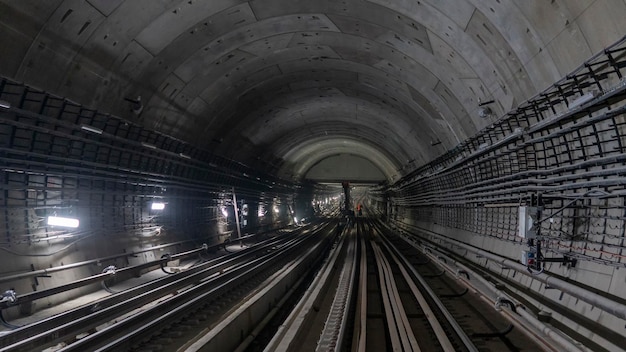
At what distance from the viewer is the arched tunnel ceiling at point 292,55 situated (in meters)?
6.93

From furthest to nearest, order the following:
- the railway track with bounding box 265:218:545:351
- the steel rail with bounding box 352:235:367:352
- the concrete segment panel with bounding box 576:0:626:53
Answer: the railway track with bounding box 265:218:545:351 → the steel rail with bounding box 352:235:367:352 → the concrete segment panel with bounding box 576:0:626:53

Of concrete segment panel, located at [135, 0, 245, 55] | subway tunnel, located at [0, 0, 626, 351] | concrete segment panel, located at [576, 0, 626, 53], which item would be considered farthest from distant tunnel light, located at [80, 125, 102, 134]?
concrete segment panel, located at [576, 0, 626, 53]

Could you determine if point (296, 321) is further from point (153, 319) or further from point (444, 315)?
point (444, 315)

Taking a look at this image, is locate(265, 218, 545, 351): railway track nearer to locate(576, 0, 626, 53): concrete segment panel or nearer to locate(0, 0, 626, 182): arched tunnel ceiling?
locate(576, 0, 626, 53): concrete segment panel

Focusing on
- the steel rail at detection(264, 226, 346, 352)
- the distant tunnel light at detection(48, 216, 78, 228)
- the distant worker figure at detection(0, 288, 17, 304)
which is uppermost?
the distant tunnel light at detection(48, 216, 78, 228)

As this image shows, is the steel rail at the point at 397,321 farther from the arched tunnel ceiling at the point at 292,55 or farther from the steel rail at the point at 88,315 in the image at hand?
the arched tunnel ceiling at the point at 292,55

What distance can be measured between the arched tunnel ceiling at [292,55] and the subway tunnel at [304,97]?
44 millimetres

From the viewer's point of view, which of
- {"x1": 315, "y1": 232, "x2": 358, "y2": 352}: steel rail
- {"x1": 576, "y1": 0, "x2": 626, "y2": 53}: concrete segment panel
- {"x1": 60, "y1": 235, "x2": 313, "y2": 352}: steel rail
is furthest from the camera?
{"x1": 315, "y1": 232, "x2": 358, "y2": 352}: steel rail

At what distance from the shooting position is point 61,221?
8766mm

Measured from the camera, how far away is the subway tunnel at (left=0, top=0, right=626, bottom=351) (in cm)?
644

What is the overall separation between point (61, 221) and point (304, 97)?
11.3 metres

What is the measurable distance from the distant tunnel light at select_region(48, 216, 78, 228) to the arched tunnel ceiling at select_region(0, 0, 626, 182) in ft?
8.44

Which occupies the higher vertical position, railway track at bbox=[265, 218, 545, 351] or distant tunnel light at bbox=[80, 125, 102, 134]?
distant tunnel light at bbox=[80, 125, 102, 134]

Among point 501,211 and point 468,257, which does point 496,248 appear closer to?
point 501,211
